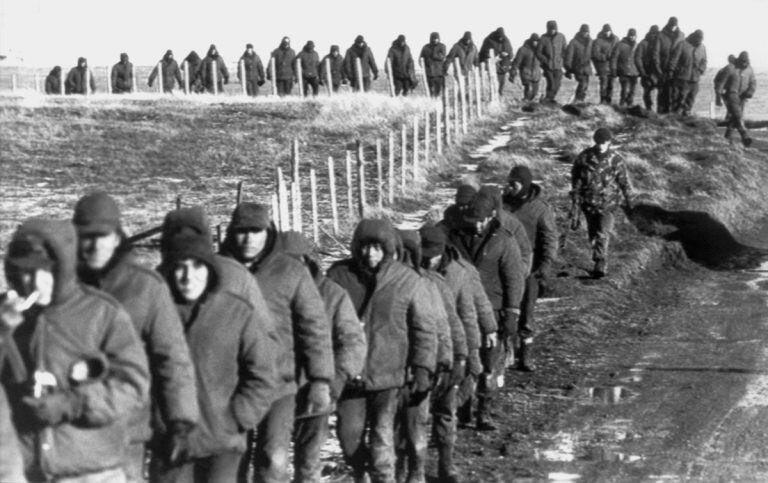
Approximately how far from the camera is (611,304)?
19062mm

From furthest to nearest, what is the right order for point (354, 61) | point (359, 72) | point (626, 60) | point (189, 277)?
point (354, 61) < point (359, 72) < point (626, 60) < point (189, 277)

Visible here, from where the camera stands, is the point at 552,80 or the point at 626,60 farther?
the point at 552,80

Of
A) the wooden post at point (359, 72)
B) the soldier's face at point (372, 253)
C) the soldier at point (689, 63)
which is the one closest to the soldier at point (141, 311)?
the soldier's face at point (372, 253)

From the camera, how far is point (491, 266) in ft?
42.4

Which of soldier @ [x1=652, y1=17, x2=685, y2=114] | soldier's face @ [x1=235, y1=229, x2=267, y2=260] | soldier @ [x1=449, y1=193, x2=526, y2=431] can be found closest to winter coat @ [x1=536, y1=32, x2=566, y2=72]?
soldier @ [x1=652, y1=17, x2=685, y2=114]

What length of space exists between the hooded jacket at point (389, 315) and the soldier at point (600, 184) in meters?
10.2

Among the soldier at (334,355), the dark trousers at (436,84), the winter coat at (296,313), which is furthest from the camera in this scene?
the dark trousers at (436,84)

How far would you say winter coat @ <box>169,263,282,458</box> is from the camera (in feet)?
23.8

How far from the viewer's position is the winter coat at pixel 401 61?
4109 cm

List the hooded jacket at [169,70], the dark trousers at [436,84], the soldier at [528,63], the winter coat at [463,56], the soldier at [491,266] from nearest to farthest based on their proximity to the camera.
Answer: the soldier at [491,266] → the soldier at [528,63] → the dark trousers at [436,84] → the winter coat at [463,56] → the hooded jacket at [169,70]

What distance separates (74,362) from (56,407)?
23 centimetres

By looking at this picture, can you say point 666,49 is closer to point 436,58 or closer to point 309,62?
point 436,58

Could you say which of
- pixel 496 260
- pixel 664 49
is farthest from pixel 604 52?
Answer: pixel 496 260

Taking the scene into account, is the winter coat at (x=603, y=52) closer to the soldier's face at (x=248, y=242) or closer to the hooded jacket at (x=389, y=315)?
the hooded jacket at (x=389, y=315)
